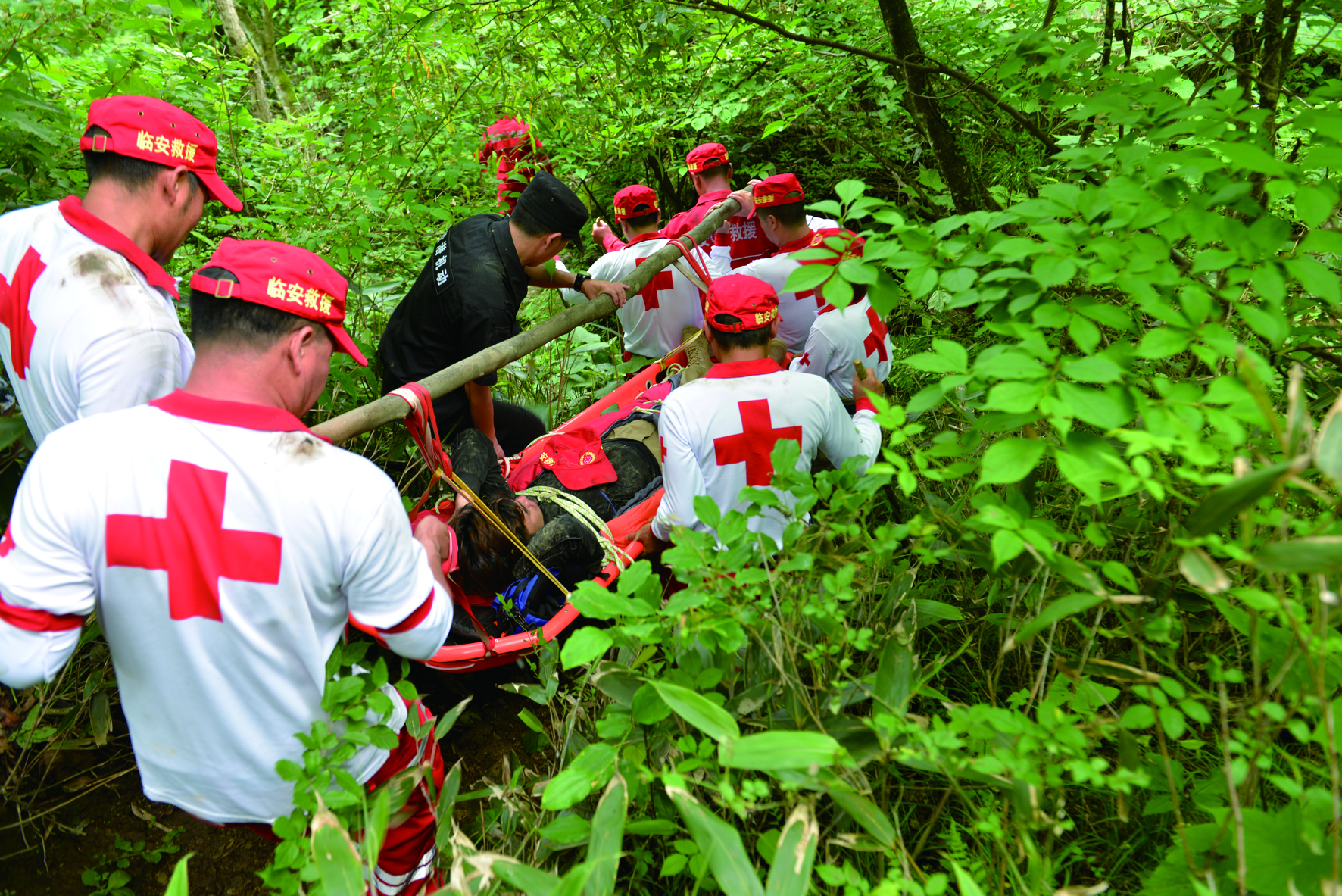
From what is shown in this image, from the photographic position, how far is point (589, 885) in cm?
126

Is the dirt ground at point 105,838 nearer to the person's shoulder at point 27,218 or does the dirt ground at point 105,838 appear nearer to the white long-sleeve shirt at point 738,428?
the white long-sleeve shirt at point 738,428

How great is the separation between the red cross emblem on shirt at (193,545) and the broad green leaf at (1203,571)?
5.36 ft

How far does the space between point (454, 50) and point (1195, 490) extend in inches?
187

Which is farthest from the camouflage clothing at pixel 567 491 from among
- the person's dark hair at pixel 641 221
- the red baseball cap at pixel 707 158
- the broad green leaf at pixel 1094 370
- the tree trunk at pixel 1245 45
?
the tree trunk at pixel 1245 45

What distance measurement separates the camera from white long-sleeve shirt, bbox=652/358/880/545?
107 inches

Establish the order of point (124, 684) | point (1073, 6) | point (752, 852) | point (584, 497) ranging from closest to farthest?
point (124, 684) < point (752, 852) < point (584, 497) < point (1073, 6)

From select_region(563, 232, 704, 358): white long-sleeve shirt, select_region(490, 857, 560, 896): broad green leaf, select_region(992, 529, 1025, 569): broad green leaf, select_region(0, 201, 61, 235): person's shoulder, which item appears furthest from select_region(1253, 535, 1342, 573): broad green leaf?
select_region(563, 232, 704, 358): white long-sleeve shirt

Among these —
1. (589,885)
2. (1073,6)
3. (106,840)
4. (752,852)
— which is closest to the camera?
(589,885)

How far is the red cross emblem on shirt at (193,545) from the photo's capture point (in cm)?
146

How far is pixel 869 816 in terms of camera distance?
4.29ft

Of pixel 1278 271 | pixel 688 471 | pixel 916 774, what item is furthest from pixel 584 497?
pixel 1278 271

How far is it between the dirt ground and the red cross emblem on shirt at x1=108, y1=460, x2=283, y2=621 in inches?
57.7

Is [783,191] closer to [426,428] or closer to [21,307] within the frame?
[426,428]

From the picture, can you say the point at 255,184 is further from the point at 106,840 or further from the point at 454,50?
the point at 106,840
